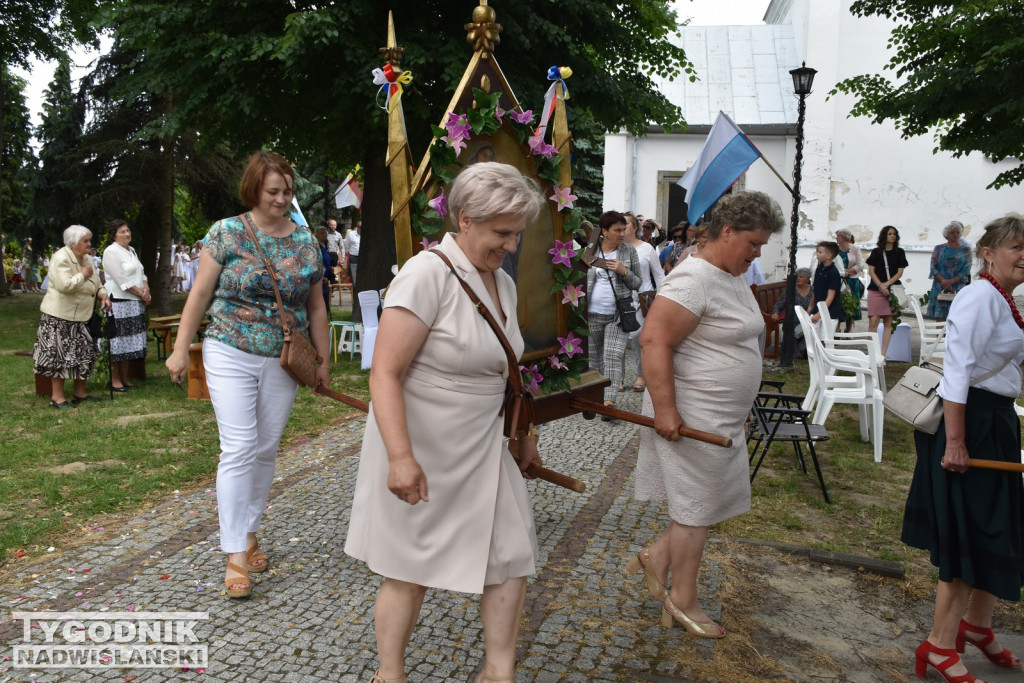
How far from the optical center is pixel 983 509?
3.41 metres

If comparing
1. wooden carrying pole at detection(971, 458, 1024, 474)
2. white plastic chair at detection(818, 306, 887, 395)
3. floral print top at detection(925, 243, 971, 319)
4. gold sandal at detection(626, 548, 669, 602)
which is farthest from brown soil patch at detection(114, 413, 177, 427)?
floral print top at detection(925, 243, 971, 319)

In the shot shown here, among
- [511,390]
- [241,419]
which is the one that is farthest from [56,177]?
[511,390]

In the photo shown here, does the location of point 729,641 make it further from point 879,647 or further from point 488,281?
point 488,281

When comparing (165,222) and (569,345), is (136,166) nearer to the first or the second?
(165,222)

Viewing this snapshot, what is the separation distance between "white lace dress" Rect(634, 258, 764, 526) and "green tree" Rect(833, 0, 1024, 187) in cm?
795

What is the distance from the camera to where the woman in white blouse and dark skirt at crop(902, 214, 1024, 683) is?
3.34 meters

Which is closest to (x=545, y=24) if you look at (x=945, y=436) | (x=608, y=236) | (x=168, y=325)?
(x=608, y=236)

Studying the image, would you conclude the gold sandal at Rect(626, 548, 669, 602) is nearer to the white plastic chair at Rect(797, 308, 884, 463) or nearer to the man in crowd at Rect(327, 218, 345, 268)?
the white plastic chair at Rect(797, 308, 884, 463)

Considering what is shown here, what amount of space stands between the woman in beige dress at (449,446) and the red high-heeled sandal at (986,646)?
7.20 ft

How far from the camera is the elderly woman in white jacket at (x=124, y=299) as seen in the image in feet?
30.7

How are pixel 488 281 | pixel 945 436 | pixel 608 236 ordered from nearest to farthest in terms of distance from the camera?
pixel 488 281, pixel 945 436, pixel 608 236

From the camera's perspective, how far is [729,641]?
12.4 ft

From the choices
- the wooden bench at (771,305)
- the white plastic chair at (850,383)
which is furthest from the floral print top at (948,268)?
the white plastic chair at (850,383)

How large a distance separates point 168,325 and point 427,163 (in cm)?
929
